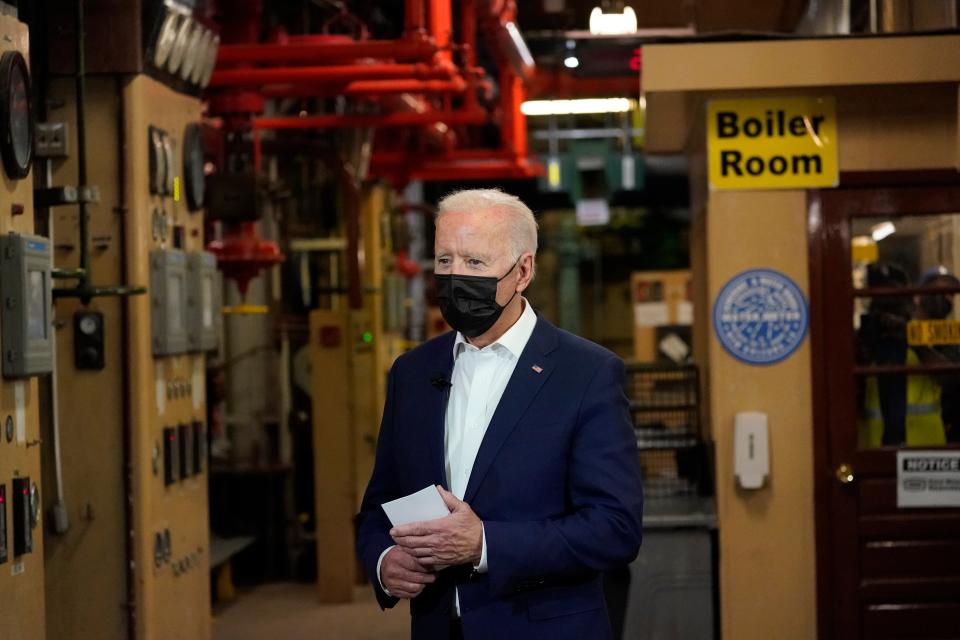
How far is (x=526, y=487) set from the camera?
311cm

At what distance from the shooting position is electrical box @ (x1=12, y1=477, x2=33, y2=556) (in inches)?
167

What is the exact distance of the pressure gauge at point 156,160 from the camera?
5.79m

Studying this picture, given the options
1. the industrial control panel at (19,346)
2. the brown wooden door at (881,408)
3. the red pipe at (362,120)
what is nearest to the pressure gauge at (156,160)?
the industrial control panel at (19,346)

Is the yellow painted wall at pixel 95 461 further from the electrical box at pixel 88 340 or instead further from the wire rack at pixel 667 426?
the wire rack at pixel 667 426

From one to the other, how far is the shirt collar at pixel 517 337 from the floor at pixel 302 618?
5.73m

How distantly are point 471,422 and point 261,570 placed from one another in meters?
7.96

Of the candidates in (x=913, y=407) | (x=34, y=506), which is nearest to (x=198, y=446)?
(x=34, y=506)

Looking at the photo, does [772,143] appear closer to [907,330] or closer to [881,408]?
[907,330]

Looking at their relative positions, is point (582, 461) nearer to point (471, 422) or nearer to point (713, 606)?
point (471, 422)

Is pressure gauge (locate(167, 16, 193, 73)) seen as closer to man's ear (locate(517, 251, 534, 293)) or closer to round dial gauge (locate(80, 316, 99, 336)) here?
round dial gauge (locate(80, 316, 99, 336))

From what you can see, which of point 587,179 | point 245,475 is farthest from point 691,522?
point 587,179

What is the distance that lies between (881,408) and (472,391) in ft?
9.56

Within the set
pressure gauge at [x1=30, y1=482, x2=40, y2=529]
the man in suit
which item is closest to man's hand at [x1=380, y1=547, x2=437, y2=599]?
the man in suit

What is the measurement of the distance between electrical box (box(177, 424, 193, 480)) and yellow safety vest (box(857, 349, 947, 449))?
Result: 2777 millimetres
